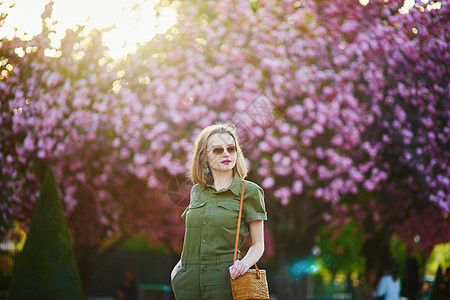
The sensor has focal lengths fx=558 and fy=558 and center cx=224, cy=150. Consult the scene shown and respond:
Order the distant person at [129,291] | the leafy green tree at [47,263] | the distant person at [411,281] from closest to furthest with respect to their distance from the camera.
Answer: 1. the leafy green tree at [47,263]
2. the distant person at [411,281]
3. the distant person at [129,291]

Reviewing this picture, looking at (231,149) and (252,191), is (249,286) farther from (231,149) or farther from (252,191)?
(231,149)

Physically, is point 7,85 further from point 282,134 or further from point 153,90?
point 282,134

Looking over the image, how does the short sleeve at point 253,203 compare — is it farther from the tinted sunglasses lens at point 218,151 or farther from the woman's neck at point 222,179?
the tinted sunglasses lens at point 218,151

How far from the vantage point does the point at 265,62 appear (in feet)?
37.7

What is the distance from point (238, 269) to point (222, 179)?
2.39 ft

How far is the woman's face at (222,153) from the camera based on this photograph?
13.4 feet

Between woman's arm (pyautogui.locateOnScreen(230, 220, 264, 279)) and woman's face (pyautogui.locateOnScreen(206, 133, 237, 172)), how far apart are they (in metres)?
0.47

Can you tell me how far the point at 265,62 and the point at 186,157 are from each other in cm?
264

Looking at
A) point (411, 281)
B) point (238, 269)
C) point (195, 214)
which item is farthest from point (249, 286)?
point (411, 281)

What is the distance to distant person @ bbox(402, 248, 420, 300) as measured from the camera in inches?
539

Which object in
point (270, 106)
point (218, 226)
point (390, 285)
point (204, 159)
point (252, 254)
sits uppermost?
point (204, 159)

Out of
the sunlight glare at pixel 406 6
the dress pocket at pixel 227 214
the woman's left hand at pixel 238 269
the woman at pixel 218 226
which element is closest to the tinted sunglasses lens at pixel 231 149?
the woman at pixel 218 226

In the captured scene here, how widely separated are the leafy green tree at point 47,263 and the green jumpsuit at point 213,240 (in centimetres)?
430

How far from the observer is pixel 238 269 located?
366 centimetres
